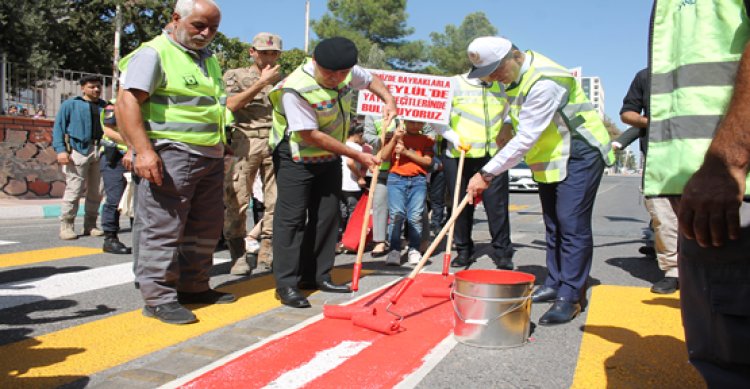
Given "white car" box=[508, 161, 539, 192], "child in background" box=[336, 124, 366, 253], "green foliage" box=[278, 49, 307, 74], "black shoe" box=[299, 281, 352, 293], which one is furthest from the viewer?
"green foliage" box=[278, 49, 307, 74]

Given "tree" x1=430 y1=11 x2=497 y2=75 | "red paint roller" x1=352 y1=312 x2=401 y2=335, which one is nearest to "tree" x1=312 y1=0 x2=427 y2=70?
"tree" x1=430 y1=11 x2=497 y2=75

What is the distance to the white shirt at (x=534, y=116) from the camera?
413 cm

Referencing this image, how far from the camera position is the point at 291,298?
440 cm

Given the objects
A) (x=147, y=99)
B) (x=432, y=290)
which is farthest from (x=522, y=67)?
(x=147, y=99)

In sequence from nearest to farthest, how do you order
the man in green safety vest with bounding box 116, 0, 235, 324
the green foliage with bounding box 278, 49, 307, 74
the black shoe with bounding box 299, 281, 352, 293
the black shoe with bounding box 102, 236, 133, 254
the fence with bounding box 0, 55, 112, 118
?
the man in green safety vest with bounding box 116, 0, 235, 324 < the black shoe with bounding box 299, 281, 352, 293 < the black shoe with bounding box 102, 236, 133, 254 < the fence with bounding box 0, 55, 112, 118 < the green foliage with bounding box 278, 49, 307, 74

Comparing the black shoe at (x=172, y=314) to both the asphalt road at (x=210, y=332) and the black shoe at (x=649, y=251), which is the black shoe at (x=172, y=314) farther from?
the black shoe at (x=649, y=251)

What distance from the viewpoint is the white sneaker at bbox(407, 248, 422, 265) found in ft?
21.9

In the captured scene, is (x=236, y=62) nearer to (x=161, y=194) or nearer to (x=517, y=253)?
(x=517, y=253)

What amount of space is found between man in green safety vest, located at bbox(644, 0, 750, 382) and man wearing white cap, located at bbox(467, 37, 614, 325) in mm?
2094

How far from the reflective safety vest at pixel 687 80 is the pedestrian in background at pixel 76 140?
7558 millimetres

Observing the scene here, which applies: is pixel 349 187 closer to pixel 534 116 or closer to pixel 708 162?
pixel 534 116

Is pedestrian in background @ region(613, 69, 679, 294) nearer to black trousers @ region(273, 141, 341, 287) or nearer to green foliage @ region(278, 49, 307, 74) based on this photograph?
black trousers @ region(273, 141, 341, 287)

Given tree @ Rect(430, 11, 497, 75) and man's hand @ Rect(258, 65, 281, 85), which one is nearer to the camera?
man's hand @ Rect(258, 65, 281, 85)

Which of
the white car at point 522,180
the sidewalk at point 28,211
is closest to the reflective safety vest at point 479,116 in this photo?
the sidewalk at point 28,211
